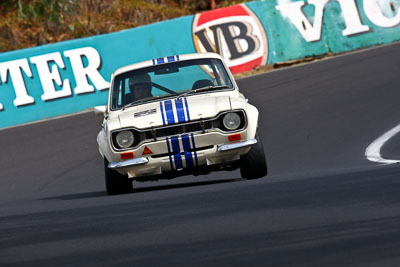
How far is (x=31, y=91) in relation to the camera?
63.8 feet

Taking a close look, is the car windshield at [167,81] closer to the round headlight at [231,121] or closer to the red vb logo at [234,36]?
the round headlight at [231,121]

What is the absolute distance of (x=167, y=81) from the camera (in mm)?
9672

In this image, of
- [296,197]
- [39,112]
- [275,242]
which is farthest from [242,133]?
[39,112]

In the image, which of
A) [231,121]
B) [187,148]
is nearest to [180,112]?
[187,148]

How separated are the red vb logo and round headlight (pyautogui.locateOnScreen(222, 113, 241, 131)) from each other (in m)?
11.9

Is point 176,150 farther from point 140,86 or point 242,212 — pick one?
point 242,212

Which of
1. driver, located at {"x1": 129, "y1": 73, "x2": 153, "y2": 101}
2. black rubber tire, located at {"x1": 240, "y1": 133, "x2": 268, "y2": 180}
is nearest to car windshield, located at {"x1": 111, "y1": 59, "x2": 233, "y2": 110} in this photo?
driver, located at {"x1": 129, "y1": 73, "x2": 153, "y2": 101}

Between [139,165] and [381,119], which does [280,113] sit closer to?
[381,119]

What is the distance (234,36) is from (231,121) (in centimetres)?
1209

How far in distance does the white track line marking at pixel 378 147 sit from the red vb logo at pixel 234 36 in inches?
331

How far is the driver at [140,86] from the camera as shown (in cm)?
958

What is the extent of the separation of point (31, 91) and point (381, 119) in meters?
8.63

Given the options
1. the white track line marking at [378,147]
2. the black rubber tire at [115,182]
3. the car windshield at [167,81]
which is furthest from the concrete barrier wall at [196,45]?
the black rubber tire at [115,182]

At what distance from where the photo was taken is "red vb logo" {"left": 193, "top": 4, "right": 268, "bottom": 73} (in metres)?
20.7
